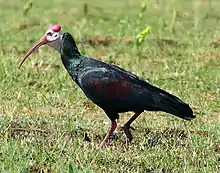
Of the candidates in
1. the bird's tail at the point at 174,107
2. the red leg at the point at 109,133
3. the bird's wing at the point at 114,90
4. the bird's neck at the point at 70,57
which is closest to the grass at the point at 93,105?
the red leg at the point at 109,133

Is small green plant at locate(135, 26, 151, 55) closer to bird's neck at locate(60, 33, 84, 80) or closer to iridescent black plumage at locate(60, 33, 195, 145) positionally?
bird's neck at locate(60, 33, 84, 80)

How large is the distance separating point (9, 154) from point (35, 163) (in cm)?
21

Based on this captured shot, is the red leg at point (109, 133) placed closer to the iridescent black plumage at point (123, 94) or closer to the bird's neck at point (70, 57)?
the iridescent black plumage at point (123, 94)

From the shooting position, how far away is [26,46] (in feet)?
39.6

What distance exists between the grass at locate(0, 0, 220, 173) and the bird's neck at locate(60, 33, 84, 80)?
0.48m

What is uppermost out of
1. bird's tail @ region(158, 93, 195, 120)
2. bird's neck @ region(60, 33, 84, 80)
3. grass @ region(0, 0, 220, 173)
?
bird's neck @ region(60, 33, 84, 80)

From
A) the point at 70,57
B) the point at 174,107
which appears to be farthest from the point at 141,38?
the point at 174,107

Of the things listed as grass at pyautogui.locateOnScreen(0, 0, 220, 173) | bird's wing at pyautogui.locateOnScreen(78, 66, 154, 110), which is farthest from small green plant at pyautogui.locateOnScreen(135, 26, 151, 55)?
bird's wing at pyautogui.locateOnScreen(78, 66, 154, 110)

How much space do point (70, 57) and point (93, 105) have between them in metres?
1.52

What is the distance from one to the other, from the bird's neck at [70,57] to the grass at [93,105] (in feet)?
1.56

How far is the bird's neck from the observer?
7074mm

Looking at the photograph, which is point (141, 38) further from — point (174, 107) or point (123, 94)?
point (174, 107)

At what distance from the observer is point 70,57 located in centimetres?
716

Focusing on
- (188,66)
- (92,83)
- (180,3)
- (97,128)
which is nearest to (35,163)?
(92,83)
